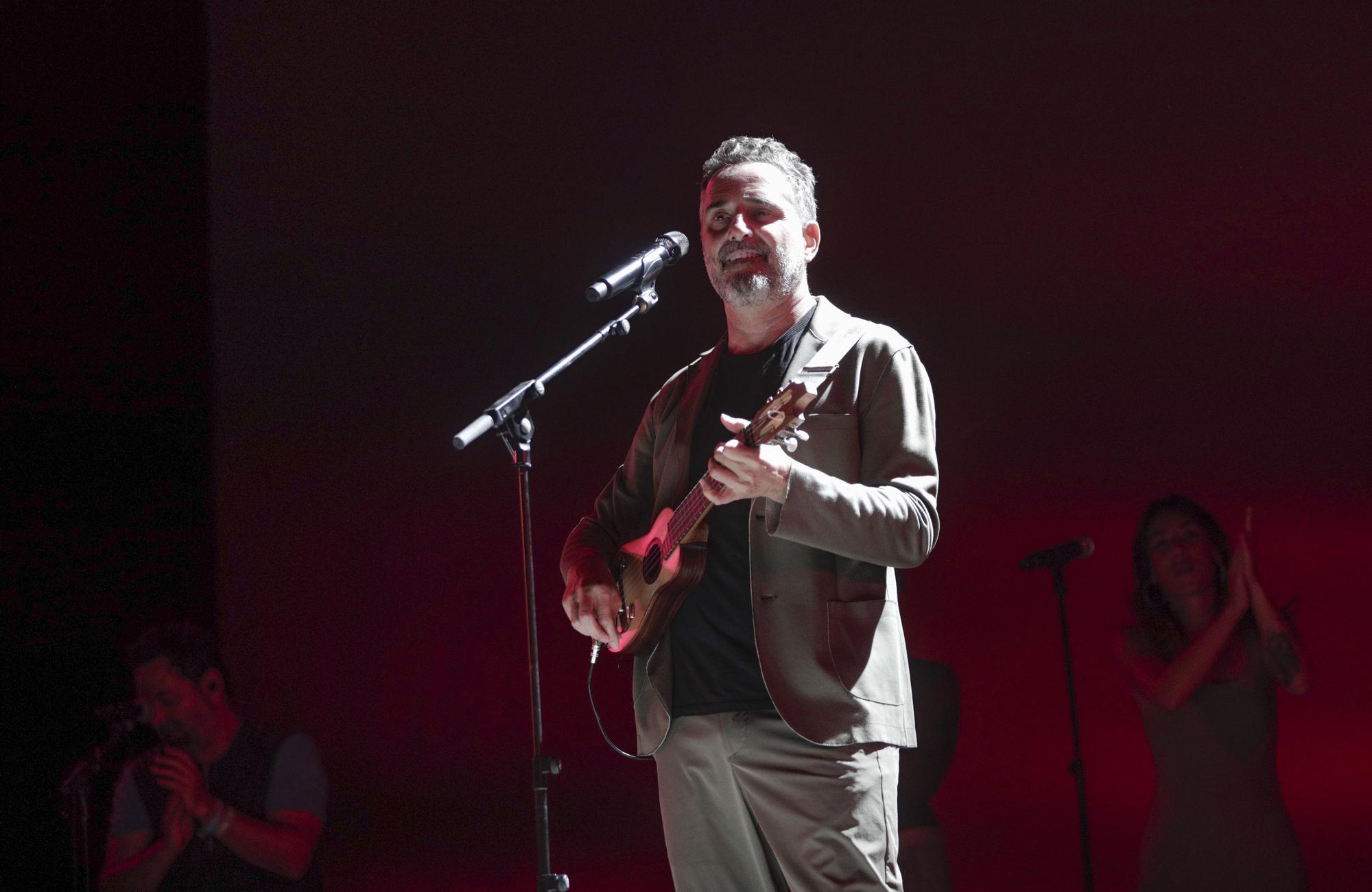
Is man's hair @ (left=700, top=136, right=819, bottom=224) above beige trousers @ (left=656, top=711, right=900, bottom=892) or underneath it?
above

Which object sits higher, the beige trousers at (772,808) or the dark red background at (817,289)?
the dark red background at (817,289)

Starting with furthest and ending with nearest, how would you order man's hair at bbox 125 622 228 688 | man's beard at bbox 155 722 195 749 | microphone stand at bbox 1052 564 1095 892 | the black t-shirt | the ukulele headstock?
man's hair at bbox 125 622 228 688 → man's beard at bbox 155 722 195 749 → microphone stand at bbox 1052 564 1095 892 → the black t-shirt → the ukulele headstock

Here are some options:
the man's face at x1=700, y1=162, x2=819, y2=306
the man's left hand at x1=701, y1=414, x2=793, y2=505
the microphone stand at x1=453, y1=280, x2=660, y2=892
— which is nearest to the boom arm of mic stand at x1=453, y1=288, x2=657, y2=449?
the microphone stand at x1=453, y1=280, x2=660, y2=892

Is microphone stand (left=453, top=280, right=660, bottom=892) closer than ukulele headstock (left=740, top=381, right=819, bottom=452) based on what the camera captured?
No

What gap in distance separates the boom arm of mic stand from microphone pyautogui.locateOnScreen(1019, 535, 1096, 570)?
4.40 ft

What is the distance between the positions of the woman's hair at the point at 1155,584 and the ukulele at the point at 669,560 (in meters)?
1.65

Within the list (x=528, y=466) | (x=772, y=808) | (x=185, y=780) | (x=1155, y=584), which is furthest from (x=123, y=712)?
(x=1155, y=584)

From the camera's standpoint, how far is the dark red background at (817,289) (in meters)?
2.99

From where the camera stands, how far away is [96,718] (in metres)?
3.53

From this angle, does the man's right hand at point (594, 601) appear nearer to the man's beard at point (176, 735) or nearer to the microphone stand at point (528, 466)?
the microphone stand at point (528, 466)

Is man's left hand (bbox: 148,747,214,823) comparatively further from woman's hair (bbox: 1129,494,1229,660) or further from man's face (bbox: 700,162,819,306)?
woman's hair (bbox: 1129,494,1229,660)

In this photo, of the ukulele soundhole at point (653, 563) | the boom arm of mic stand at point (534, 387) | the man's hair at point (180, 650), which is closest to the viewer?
the ukulele soundhole at point (653, 563)

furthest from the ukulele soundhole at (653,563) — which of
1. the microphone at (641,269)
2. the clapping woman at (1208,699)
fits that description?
the clapping woman at (1208,699)

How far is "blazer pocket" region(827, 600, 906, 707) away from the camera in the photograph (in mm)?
1592
